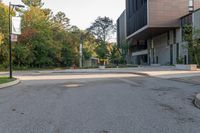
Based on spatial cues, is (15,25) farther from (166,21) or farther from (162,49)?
(162,49)

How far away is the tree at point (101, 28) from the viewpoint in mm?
→ 123688

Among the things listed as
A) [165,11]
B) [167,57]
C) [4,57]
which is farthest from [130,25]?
[4,57]

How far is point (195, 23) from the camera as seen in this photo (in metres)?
50.1

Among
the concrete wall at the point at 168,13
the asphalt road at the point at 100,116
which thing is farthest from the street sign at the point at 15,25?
the concrete wall at the point at 168,13

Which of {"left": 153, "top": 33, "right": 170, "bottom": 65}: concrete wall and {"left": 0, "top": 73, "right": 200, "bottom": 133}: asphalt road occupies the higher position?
{"left": 153, "top": 33, "right": 170, "bottom": 65}: concrete wall

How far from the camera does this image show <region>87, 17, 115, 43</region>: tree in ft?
406

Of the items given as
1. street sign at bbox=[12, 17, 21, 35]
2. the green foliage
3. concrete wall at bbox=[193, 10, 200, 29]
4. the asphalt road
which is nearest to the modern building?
concrete wall at bbox=[193, 10, 200, 29]

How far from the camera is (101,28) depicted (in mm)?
124500

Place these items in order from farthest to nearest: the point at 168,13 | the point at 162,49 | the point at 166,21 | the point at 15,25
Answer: the point at 162,49 < the point at 166,21 < the point at 168,13 < the point at 15,25

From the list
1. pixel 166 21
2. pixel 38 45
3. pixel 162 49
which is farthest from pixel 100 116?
pixel 162 49

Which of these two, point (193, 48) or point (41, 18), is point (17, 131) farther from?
point (41, 18)

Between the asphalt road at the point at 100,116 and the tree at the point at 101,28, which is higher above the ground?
the tree at the point at 101,28

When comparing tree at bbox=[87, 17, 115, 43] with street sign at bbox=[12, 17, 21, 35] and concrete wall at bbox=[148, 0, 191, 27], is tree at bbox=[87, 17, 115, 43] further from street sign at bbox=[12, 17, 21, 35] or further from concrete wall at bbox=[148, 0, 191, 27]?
street sign at bbox=[12, 17, 21, 35]

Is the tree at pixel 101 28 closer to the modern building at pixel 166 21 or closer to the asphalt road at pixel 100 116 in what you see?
the modern building at pixel 166 21
